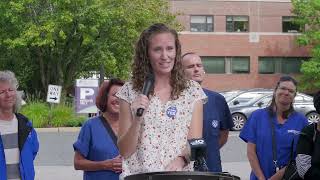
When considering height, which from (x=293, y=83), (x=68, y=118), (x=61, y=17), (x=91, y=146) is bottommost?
(x=68, y=118)

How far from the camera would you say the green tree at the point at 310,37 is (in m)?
45.0

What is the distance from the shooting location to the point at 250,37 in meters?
53.0

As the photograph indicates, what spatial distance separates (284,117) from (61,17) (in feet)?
87.1

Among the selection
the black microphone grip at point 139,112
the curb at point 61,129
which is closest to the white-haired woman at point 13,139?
the black microphone grip at point 139,112

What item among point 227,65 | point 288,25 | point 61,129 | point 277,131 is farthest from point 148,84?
point 288,25

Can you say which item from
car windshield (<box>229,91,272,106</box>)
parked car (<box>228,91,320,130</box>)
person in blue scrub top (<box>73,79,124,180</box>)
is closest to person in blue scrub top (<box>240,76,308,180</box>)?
person in blue scrub top (<box>73,79,124,180</box>)

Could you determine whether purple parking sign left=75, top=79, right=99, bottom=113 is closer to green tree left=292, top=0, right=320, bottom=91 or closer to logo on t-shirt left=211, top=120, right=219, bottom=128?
logo on t-shirt left=211, top=120, right=219, bottom=128

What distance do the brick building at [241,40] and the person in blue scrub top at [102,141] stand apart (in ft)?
155

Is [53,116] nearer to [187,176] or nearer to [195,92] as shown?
[195,92]

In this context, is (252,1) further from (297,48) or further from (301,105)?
Result: (301,105)

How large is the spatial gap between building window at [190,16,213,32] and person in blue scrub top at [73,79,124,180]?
157 feet

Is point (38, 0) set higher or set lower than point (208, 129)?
higher

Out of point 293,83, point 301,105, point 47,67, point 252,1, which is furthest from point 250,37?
point 293,83

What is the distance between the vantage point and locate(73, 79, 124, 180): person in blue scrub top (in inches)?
197
